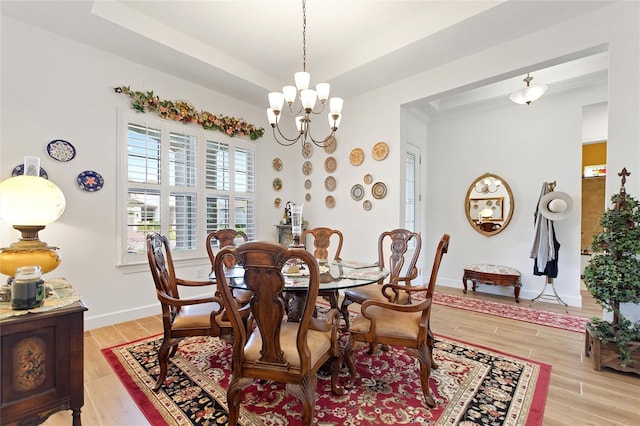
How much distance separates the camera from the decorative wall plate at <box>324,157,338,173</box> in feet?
15.1

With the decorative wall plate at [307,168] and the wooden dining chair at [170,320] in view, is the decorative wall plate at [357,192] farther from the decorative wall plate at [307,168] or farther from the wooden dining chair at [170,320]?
the wooden dining chair at [170,320]

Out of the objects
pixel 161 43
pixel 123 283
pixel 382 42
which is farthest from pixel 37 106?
pixel 382 42

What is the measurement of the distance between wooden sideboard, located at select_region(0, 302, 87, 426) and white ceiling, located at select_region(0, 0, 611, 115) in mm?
2737

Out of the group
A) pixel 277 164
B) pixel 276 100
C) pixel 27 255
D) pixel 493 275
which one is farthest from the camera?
pixel 277 164

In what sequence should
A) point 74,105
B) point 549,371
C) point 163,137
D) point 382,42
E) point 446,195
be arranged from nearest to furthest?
point 549,371, point 74,105, point 382,42, point 163,137, point 446,195

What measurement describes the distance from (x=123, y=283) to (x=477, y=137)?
5703 millimetres

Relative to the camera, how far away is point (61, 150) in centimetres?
286

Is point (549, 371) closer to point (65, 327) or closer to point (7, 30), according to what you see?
point (65, 327)

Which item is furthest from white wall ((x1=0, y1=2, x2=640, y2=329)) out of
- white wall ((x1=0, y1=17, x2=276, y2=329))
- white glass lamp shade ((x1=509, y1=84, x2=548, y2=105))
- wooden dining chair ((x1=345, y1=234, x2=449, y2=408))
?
wooden dining chair ((x1=345, y1=234, x2=449, y2=408))

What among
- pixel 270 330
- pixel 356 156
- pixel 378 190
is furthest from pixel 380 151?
pixel 270 330

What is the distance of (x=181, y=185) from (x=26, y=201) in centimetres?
221

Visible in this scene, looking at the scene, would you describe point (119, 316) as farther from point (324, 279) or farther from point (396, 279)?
point (396, 279)

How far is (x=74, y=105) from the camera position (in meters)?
2.94

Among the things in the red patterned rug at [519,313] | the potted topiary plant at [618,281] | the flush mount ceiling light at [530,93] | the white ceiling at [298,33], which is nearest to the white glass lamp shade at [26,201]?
the white ceiling at [298,33]
